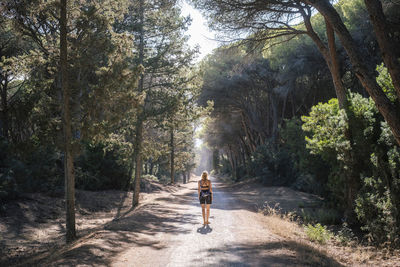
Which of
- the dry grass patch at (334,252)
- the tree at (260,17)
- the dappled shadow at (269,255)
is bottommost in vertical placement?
the dry grass patch at (334,252)

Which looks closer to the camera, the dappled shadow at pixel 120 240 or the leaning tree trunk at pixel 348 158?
the dappled shadow at pixel 120 240

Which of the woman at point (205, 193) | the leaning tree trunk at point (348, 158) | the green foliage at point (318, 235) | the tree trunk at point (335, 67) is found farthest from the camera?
the tree trunk at point (335, 67)

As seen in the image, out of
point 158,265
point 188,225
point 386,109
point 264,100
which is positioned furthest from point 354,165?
point 264,100

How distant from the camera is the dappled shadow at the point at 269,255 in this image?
6.04 m

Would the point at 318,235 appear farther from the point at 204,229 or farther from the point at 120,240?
the point at 120,240

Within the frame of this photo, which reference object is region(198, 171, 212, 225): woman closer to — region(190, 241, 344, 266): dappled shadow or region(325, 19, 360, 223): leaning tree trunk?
region(190, 241, 344, 266): dappled shadow

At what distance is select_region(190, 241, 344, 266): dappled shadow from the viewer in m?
6.04

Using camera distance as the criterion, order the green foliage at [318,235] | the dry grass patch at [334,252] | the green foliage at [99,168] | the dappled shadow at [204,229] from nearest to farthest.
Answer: the dry grass patch at [334,252] → the green foliage at [318,235] → the dappled shadow at [204,229] → the green foliage at [99,168]

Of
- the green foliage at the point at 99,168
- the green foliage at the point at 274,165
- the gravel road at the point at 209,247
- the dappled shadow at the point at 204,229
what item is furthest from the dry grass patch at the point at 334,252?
the green foliage at the point at 274,165

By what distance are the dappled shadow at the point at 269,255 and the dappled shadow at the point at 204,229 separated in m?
1.84

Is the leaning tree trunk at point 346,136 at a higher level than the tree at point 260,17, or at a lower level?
lower

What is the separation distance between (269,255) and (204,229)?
3.44 meters

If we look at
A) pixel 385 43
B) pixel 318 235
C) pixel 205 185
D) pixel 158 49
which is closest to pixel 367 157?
pixel 318 235

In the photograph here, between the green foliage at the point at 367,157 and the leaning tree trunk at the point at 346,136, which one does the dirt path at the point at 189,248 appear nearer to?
the green foliage at the point at 367,157
